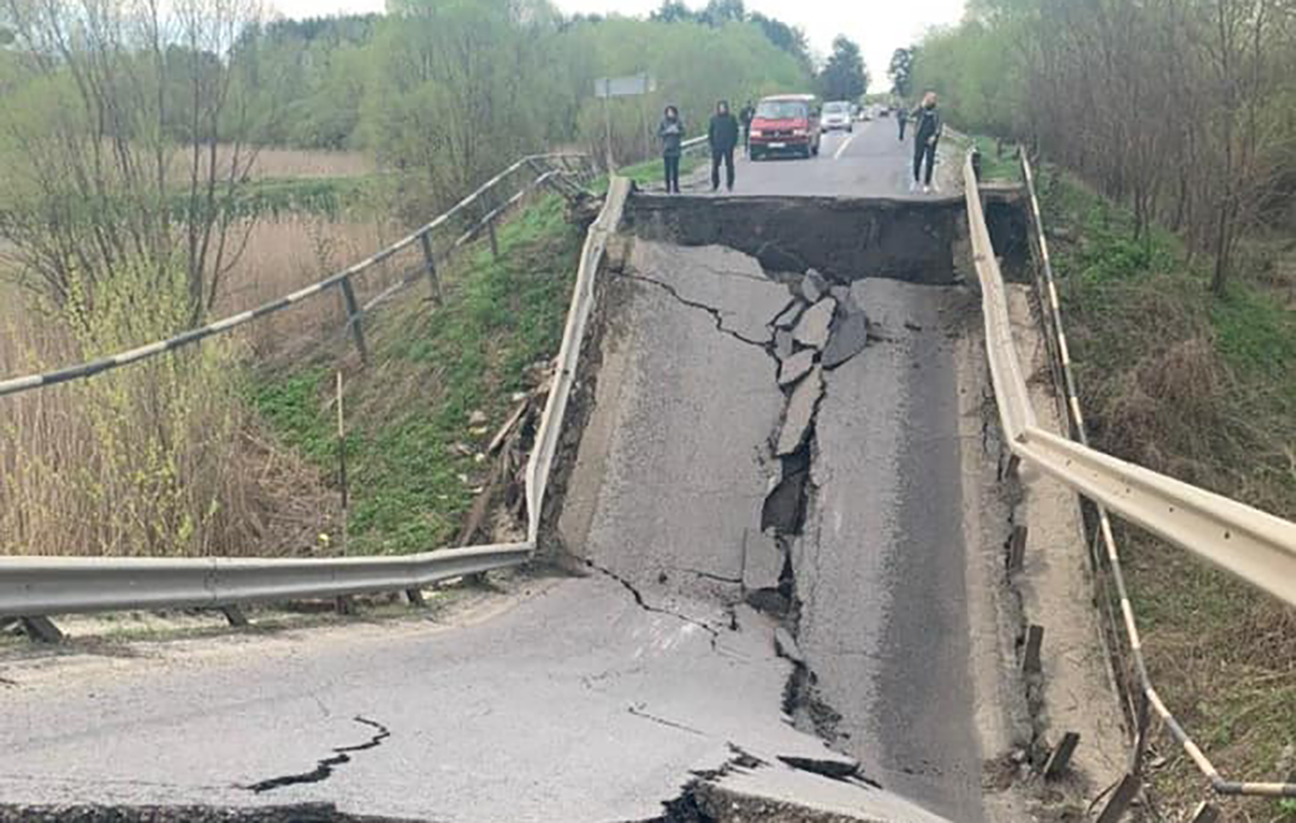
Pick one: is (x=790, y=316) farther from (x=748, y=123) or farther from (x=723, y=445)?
(x=748, y=123)

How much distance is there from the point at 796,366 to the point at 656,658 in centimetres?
500

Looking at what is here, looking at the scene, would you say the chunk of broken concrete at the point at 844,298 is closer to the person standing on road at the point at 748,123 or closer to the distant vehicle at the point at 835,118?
the person standing on road at the point at 748,123

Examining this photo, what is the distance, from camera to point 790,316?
1191 cm

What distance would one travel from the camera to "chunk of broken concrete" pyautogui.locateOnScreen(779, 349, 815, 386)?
1099 cm

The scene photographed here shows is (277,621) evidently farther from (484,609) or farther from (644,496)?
(644,496)

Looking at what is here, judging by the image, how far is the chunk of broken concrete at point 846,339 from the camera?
11.2 m

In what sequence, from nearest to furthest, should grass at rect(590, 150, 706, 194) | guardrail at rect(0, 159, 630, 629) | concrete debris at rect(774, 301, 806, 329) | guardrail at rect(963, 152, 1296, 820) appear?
guardrail at rect(963, 152, 1296, 820), guardrail at rect(0, 159, 630, 629), concrete debris at rect(774, 301, 806, 329), grass at rect(590, 150, 706, 194)

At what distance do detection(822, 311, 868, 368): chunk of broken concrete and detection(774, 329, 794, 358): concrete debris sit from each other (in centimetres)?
38

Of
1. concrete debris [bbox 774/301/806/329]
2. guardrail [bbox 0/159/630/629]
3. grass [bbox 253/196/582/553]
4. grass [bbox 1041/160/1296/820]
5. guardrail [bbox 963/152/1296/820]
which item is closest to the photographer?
guardrail [bbox 963/152/1296/820]

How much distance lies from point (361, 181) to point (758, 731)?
61.5ft

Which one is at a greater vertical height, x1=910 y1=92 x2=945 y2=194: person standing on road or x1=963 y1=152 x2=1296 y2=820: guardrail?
x1=910 y1=92 x2=945 y2=194: person standing on road

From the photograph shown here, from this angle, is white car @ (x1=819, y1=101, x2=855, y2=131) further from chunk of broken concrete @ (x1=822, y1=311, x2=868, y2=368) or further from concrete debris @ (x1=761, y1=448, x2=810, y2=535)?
concrete debris @ (x1=761, y1=448, x2=810, y2=535)

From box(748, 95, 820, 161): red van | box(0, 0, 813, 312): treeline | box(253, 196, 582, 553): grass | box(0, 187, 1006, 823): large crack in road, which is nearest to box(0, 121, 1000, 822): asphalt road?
box(0, 187, 1006, 823): large crack in road

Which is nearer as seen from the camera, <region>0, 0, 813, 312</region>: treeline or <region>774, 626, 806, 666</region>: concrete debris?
<region>774, 626, 806, 666</region>: concrete debris
